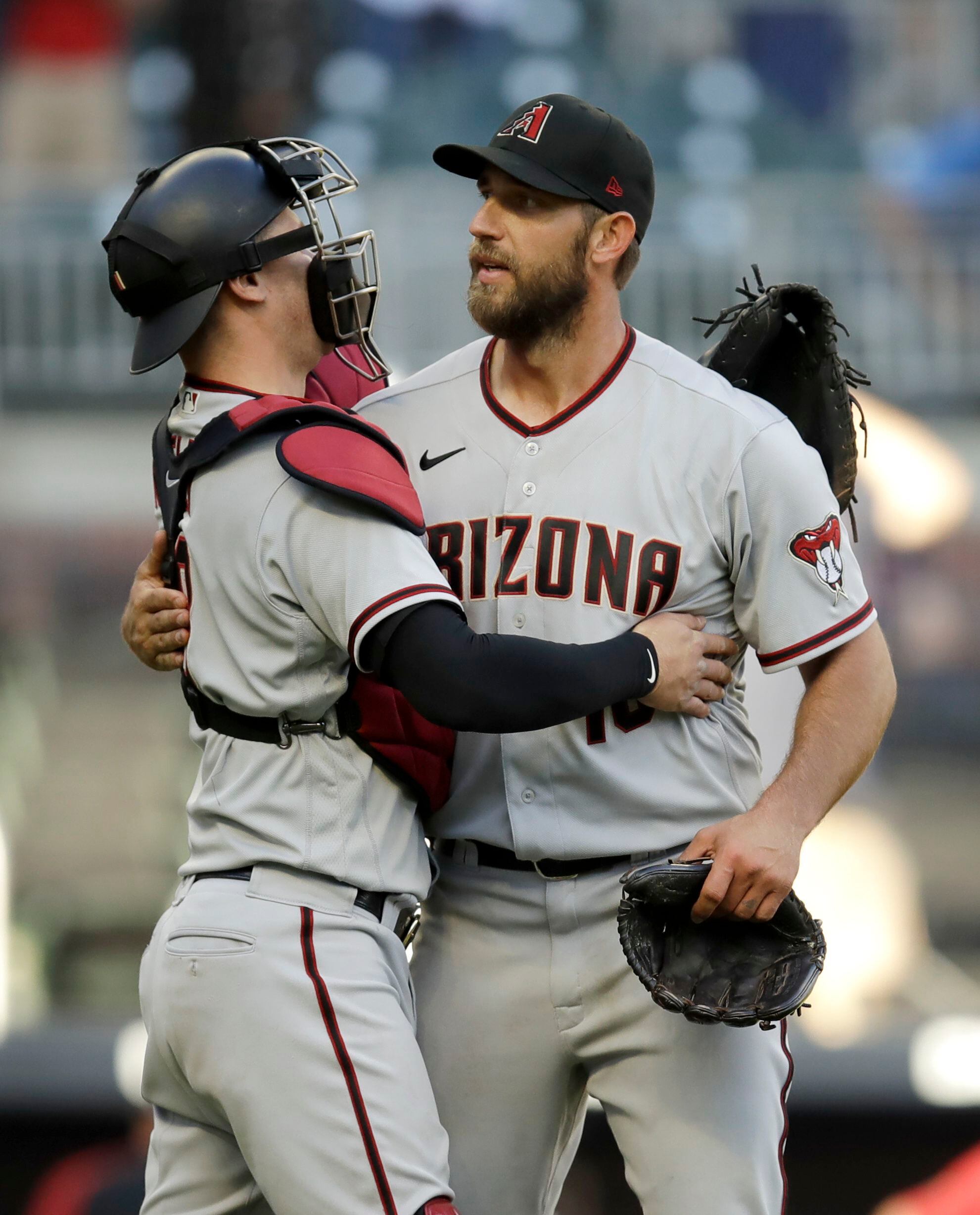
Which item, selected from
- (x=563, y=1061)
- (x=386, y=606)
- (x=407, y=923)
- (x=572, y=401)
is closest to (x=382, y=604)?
(x=386, y=606)

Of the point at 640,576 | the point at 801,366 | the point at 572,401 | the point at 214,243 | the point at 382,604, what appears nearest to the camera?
the point at 382,604

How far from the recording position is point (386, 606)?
6.73ft

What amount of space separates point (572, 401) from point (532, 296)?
0.18 metres

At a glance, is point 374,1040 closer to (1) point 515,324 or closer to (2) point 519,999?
(2) point 519,999

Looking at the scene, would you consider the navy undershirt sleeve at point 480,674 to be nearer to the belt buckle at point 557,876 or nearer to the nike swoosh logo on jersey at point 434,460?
the belt buckle at point 557,876

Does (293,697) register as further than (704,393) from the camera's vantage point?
No

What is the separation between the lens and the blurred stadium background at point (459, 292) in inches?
297

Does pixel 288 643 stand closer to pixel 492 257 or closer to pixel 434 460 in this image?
pixel 434 460

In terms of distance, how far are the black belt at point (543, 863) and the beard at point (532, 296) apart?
77 cm

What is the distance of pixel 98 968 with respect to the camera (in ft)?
24.1

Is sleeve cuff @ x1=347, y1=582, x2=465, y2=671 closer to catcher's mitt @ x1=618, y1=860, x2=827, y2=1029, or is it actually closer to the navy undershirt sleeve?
the navy undershirt sleeve

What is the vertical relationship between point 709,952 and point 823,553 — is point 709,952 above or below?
below

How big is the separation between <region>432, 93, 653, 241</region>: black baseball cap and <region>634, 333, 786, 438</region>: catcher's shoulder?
0.19 m

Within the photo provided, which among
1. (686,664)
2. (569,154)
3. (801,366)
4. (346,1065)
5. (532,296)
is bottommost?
(346,1065)
